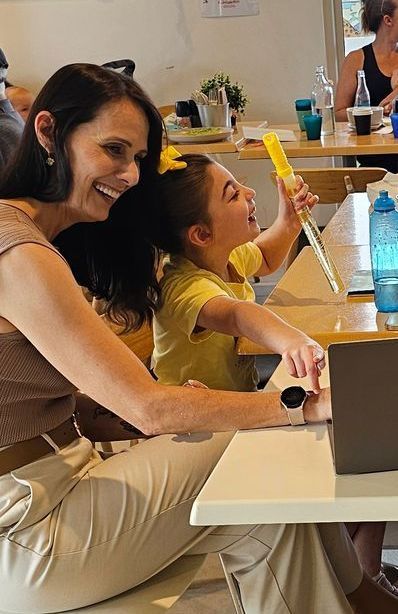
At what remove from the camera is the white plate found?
3.97 meters

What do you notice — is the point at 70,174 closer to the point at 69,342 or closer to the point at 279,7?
the point at 69,342

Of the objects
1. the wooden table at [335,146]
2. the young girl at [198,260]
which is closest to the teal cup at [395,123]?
the wooden table at [335,146]

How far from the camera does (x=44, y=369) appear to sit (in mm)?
1492

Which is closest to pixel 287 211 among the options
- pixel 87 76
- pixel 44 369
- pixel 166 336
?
pixel 166 336

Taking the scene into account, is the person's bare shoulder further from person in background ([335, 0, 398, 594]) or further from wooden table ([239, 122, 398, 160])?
wooden table ([239, 122, 398, 160])

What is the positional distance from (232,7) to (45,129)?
3391 mm

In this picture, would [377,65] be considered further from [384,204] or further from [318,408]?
[318,408]

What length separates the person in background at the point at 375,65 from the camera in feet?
14.2

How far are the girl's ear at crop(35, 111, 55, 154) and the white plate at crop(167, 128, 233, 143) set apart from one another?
2334 mm

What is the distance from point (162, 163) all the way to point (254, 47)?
3.16 meters

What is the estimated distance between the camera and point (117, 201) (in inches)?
72.7

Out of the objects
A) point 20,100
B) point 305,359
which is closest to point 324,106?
point 20,100

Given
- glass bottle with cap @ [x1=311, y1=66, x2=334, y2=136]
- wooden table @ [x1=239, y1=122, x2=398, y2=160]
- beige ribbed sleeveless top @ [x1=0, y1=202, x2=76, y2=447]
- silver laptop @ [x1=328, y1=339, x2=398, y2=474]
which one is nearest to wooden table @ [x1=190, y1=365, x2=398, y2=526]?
silver laptop @ [x1=328, y1=339, x2=398, y2=474]

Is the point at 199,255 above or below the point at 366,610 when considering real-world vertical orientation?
above
